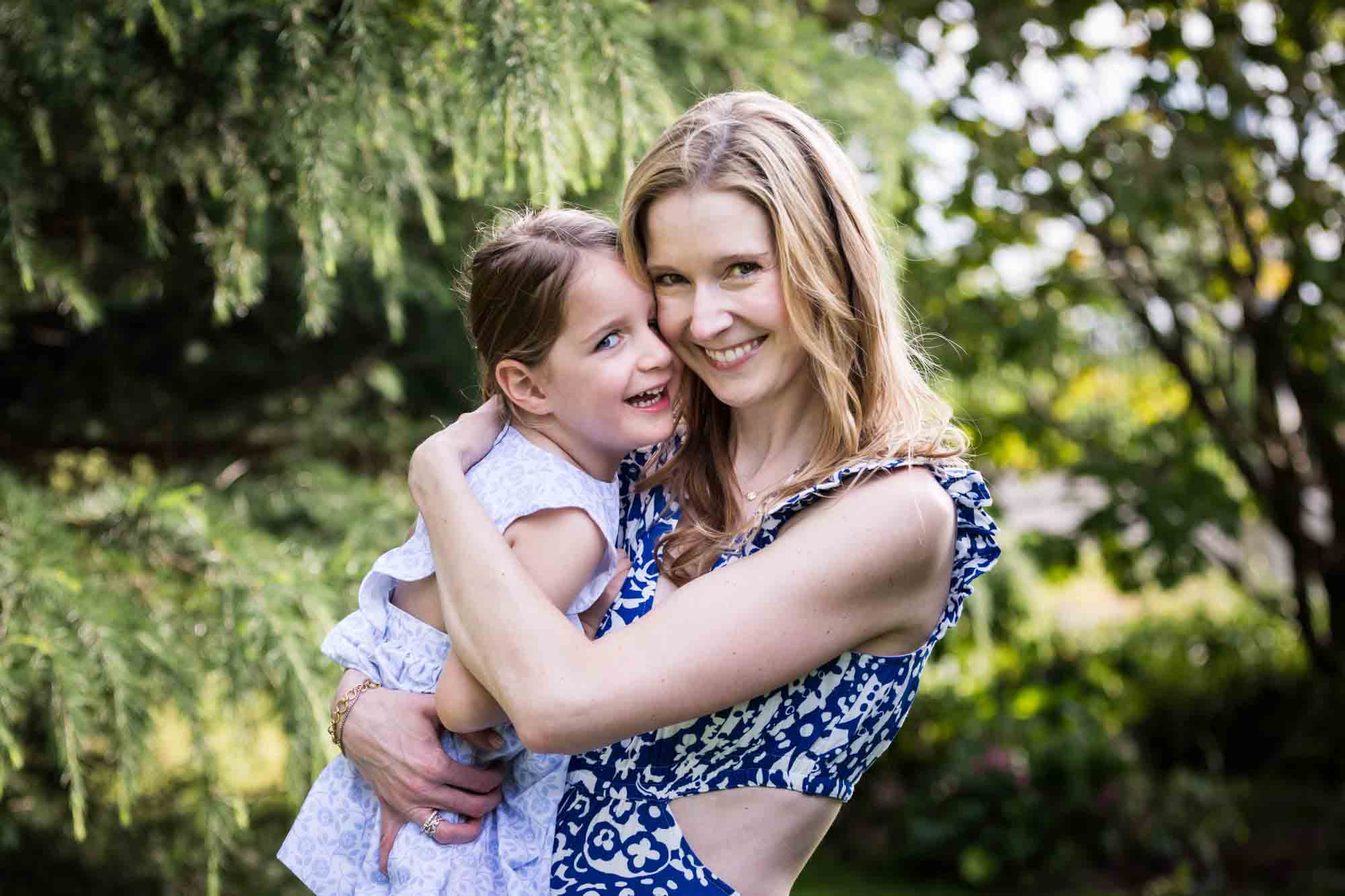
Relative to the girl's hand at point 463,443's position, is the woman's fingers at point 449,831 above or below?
below

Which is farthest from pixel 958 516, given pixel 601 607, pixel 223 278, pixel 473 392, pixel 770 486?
pixel 473 392

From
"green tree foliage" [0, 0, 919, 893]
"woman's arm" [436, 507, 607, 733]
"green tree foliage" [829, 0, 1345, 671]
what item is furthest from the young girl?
"green tree foliage" [829, 0, 1345, 671]

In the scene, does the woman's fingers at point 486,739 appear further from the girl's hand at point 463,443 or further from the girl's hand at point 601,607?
the girl's hand at point 463,443

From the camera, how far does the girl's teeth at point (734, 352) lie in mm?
1692

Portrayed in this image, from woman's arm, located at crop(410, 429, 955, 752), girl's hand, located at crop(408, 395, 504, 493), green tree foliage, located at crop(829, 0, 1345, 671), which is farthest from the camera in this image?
green tree foliage, located at crop(829, 0, 1345, 671)

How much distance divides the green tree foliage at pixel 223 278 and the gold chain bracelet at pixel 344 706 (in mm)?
698

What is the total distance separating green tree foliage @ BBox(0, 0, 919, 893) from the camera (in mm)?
2197

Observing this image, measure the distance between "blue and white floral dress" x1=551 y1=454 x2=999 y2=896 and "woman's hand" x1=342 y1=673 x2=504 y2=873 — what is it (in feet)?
0.38

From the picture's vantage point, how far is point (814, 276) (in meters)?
1.62

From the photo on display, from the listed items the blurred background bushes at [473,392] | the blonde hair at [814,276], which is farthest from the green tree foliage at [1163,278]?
the blonde hair at [814,276]

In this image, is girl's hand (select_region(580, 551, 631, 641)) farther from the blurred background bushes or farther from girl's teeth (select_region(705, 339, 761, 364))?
the blurred background bushes

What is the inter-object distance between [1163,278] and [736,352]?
4.10 m

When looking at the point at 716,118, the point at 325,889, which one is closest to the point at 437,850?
the point at 325,889

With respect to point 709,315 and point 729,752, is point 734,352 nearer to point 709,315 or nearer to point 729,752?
point 709,315
